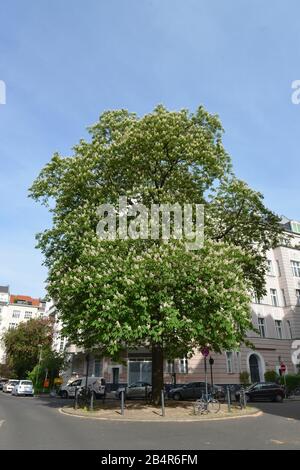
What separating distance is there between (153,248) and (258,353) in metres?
29.0

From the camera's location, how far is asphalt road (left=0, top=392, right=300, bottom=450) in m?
9.84

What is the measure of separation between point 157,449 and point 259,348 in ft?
114

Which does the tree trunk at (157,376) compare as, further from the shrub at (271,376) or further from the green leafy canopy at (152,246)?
the shrub at (271,376)

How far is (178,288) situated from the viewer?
1708cm

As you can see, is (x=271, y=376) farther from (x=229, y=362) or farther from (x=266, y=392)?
(x=266, y=392)

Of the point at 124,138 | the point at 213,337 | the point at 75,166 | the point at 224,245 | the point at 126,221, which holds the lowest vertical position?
the point at 213,337

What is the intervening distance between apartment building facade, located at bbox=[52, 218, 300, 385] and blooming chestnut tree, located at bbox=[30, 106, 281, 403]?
1597cm

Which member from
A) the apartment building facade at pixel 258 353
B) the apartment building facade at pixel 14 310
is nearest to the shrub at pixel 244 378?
the apartment building facade at pixel 258 353

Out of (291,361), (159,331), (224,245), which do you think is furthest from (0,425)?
(291,361)

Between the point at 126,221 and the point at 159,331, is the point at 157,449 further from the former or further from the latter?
the point at 126,221

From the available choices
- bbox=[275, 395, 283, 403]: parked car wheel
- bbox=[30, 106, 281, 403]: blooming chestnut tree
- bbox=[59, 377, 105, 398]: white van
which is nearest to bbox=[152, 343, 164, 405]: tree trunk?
bbox=[30, 106, 281, 403]: blooming chestnut tree

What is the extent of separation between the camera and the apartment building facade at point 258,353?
38.1 m

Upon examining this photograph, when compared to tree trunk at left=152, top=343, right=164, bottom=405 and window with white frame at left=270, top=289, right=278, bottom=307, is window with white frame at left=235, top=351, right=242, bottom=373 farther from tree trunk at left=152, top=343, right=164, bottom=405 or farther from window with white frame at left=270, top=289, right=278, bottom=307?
tree trunk at left=152, top=343, right=164, bottom=405

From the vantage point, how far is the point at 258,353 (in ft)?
135
